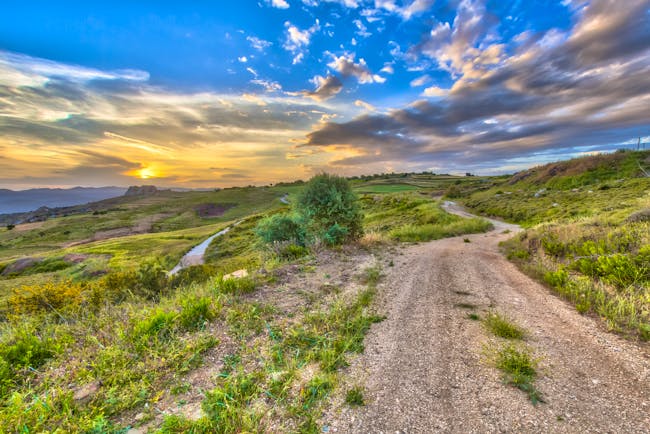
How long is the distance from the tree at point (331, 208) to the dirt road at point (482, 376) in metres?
7.10

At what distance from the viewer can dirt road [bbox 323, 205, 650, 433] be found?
299 centimetres

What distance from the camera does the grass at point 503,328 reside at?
4.84 meters

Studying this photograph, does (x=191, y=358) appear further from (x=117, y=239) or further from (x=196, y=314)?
(x=117, y=239)

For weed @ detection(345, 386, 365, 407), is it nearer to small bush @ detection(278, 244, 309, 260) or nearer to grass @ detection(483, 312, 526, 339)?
grass @ detection(483, 312, 526, 339)

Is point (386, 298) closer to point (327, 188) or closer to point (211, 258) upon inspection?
point (327, 188)

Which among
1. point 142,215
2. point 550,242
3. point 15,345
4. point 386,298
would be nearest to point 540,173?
point 550,242

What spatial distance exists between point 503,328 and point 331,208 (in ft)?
31.2

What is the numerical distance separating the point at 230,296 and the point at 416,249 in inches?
423

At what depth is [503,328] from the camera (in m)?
4.95

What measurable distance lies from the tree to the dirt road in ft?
23.3

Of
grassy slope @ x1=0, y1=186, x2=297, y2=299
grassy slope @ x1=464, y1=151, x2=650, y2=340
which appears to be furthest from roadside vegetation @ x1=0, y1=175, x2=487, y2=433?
grassy slope @ x1=0, y1=186, x2=297, y2=299

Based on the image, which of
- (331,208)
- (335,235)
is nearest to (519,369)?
(335,235)

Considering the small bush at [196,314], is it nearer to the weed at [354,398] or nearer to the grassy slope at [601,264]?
the weed at [354,398]

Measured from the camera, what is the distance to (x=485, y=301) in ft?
22.1
